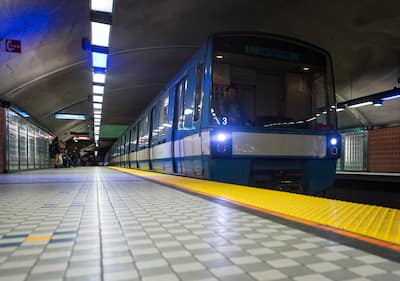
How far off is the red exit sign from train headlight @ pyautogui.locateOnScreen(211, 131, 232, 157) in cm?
521

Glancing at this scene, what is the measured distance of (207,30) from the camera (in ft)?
29.5

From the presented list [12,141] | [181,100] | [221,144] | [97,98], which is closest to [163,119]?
[181,100]

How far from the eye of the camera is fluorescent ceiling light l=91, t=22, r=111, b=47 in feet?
25.9

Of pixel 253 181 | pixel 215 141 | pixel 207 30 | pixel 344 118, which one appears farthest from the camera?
pixel 344 118

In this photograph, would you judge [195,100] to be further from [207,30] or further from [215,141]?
[207,30]

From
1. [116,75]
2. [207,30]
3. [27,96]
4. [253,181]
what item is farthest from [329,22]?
[27,96]

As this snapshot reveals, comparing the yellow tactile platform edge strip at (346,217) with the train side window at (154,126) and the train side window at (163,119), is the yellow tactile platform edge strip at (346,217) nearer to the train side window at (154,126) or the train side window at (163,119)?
the train side window at (163,119)

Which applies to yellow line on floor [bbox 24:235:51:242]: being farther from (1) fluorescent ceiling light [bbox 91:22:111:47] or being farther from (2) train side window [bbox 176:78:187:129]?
(1) fluorescent ceiling light [bbox 91:22:111:47]

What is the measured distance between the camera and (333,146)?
5.60 m

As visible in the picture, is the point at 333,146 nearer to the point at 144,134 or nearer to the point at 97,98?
the point at 144,134

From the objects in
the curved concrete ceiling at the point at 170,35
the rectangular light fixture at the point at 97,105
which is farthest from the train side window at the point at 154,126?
the rectangular light fixture at the point at 97,105

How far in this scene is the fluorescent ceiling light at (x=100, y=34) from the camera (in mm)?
7902

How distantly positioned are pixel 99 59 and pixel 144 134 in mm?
3216

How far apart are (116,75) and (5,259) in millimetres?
12639
